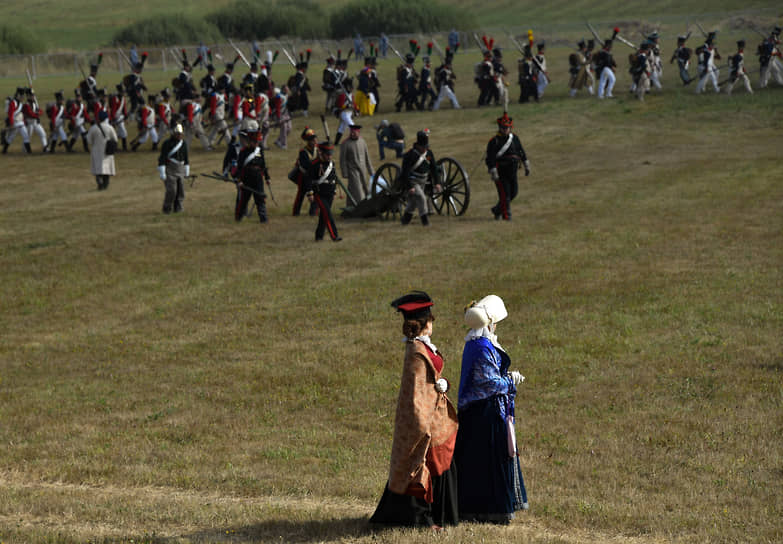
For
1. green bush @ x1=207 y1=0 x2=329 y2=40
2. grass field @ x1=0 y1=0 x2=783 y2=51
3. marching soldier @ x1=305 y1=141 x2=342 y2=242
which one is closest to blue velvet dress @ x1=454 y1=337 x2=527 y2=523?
marching soldier @ x1=305 y1=141 x2=342 y2=242

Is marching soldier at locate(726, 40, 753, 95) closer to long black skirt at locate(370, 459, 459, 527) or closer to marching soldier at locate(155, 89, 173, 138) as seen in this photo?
marching soldier at locate(155, 89, 173, 138)

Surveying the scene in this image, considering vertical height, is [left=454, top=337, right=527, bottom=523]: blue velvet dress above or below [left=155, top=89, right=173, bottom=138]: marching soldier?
below

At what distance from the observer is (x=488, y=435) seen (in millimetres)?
6504

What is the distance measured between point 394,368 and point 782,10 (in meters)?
69.2

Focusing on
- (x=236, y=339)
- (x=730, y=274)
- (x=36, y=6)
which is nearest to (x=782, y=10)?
(x=730, y=274)

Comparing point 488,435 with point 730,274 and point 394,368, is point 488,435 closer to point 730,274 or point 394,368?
point 394,368

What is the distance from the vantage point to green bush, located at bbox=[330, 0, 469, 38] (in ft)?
261

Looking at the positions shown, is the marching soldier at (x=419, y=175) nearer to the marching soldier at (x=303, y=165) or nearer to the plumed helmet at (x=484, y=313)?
the marching soldier at (x=303, y=165)

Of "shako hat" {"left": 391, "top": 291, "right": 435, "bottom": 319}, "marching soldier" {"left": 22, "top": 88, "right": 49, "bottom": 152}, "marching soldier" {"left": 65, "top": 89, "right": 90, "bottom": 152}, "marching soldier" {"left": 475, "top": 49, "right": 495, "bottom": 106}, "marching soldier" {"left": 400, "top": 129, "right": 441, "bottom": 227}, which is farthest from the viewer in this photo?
"marching soldier" {"left": 475, "top": 49, "right": 495, "bottom": 106}

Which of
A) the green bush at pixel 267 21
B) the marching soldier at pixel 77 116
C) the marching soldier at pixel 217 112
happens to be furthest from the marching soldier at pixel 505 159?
the green bush at pixel 267 21

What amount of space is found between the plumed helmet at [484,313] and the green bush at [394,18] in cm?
7505

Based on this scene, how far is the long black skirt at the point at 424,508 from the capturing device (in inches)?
251

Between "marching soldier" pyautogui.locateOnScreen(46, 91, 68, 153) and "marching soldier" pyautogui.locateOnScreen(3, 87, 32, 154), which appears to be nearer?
"marching soldier" pyautogui.locateOnScreen(46, 91, 68, 153)

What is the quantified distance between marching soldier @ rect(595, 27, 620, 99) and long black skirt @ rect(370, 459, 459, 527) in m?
31.3
